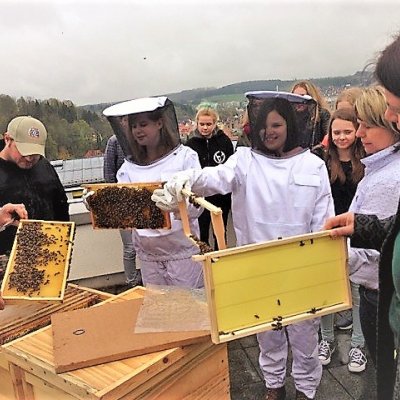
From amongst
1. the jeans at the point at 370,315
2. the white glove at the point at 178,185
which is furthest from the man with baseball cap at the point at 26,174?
the jeans at the point at 370,315

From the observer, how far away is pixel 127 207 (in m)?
Answer: 2.24

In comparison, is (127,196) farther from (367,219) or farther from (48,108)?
(48,108)

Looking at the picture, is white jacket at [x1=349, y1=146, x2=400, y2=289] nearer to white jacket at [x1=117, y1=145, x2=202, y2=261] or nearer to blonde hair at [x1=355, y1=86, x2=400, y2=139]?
blonde hair at [x1=355, y1=86, x2=400, y2=139]

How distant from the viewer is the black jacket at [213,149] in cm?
370

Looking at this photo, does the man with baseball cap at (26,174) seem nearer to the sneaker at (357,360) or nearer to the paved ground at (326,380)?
the paved ground at (326,380)

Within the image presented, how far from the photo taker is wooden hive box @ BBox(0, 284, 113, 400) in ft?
5.38

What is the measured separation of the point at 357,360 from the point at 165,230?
4.51ft

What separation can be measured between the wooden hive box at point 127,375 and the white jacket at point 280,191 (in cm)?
76

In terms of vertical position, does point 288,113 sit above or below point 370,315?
above

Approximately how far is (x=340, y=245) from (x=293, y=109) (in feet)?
2.60

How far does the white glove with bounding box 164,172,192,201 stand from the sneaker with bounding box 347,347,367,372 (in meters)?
1.62

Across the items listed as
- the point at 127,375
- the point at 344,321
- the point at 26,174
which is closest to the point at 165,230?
the point at 26,174

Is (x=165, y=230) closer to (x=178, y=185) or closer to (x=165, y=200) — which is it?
(x=165, y=200)

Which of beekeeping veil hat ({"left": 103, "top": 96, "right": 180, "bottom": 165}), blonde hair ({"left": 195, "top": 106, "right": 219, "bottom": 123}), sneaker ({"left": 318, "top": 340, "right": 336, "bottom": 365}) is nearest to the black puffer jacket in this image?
blonde hair ({"left": 195, "top": 106, "right": 219, "bottom": 123})
